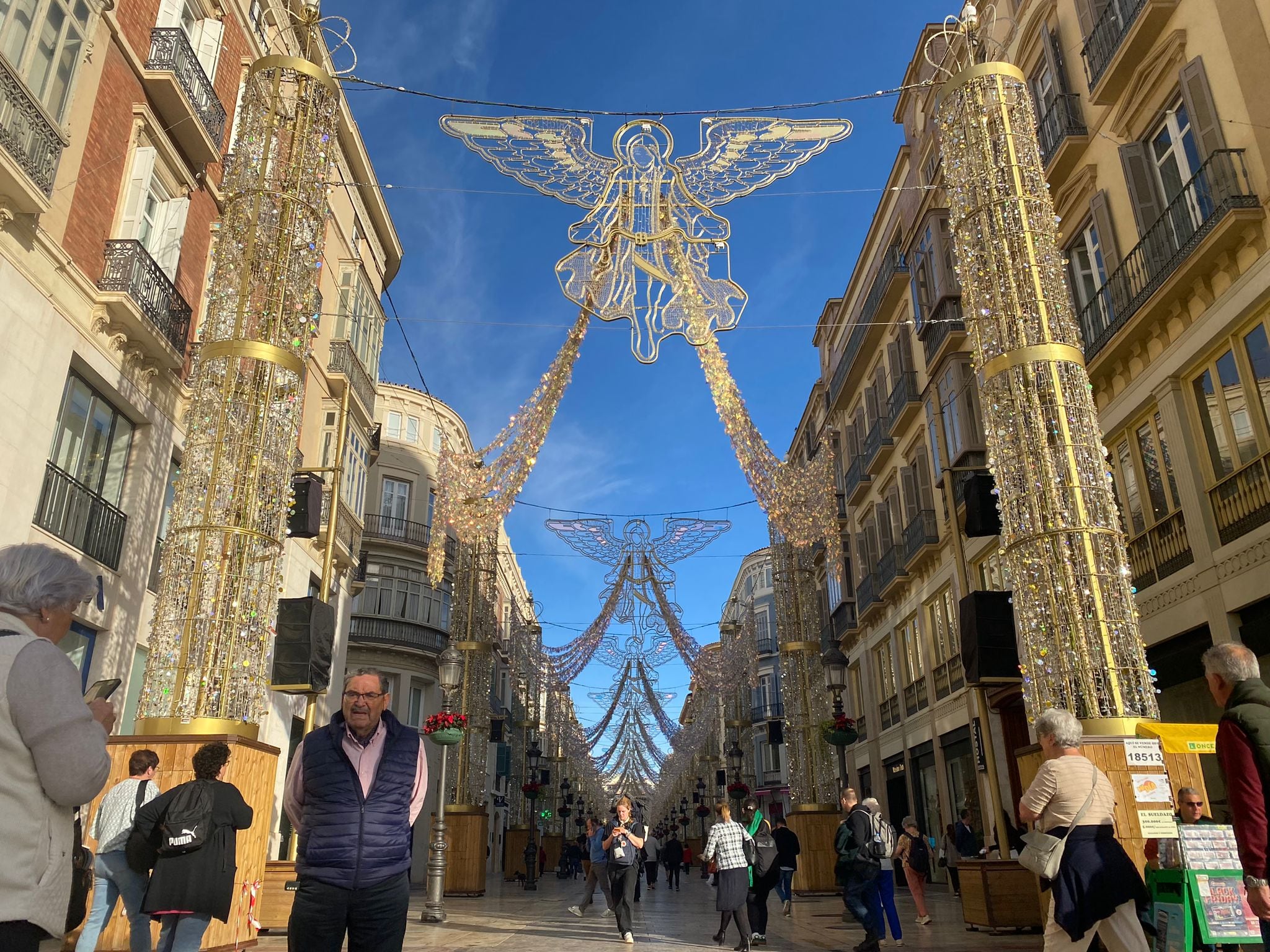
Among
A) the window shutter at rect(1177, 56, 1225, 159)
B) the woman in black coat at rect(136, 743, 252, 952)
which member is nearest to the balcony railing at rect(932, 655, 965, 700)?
the window shutter at rect(1177, 56, 1225, 159)

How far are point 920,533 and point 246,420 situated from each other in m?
17.7

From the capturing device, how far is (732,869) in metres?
10.1

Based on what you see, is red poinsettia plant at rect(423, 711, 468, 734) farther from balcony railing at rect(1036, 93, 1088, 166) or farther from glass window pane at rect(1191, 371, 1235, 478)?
balcony railing at rect(1036, 93, 1088, 166)

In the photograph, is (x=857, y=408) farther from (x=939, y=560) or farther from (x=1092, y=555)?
(x=1092, y=555)

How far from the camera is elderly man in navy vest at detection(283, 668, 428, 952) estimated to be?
3.77 m

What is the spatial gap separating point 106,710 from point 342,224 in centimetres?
1956

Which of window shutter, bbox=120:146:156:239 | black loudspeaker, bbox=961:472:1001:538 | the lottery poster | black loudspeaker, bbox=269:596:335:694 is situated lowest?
the lottery poster

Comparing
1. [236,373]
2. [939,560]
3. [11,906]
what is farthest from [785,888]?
[11,906]

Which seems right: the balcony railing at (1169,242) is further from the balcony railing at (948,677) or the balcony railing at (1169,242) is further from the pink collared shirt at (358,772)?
the pink collared shirt at (358,772)

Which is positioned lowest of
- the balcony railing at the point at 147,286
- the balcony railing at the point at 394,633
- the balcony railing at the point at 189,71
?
the balcony railing at the point at 394,633

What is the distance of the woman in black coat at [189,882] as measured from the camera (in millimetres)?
5031

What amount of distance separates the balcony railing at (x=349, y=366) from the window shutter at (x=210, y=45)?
6603 millimetres

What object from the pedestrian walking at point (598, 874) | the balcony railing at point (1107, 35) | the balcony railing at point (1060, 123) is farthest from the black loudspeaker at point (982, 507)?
the balcony railing at point (1107, 35)

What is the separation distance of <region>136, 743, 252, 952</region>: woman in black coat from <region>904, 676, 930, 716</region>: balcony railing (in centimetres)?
2095
